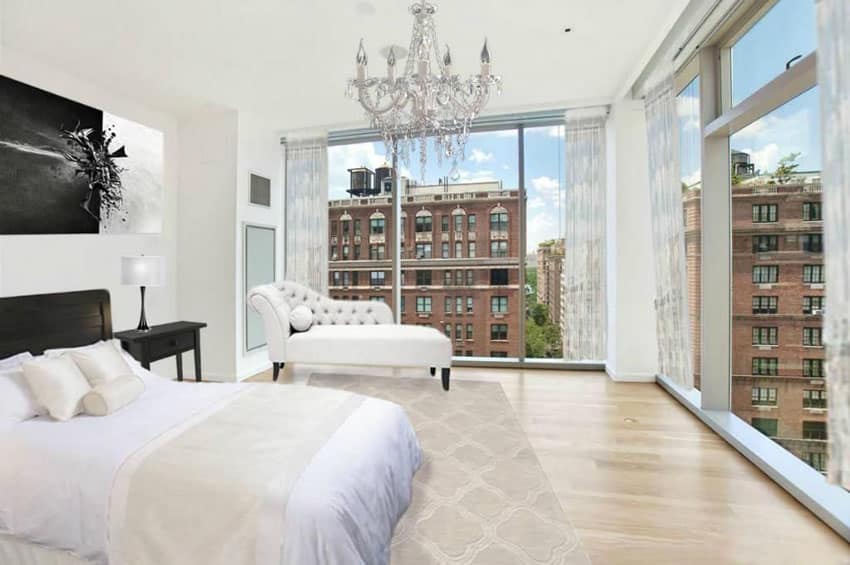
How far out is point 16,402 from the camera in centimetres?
174

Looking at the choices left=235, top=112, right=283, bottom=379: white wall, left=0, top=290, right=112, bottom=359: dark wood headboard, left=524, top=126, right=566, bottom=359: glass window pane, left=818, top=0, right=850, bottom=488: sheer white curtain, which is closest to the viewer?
left=818, top=0, right=850, bottom=488: sheer white curtain

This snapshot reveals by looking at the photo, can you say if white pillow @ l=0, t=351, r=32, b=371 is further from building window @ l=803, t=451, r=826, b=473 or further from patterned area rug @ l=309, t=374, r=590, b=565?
building window @ l=803, t=451, r=826, b=473

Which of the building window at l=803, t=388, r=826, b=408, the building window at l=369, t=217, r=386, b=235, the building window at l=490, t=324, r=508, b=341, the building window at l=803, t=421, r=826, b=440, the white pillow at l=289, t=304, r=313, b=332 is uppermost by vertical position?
the building window at l=369, t=217, r=386, b=235

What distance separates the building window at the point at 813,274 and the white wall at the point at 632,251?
1763 millimetres

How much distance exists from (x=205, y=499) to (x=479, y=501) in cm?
126

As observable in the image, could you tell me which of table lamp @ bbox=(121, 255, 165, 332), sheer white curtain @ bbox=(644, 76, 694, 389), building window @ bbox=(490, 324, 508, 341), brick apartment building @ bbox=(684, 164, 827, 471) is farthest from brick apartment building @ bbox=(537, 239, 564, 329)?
table lamp @ bbox=(121, 255, 165, 332)

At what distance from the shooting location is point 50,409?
5.67 ft

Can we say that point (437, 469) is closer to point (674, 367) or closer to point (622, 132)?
point (674, 367)

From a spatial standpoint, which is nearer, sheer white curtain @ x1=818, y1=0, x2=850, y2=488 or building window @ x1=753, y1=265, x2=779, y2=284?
sheer white curtain @ x1=818, y1=0, x2=850, y2=488

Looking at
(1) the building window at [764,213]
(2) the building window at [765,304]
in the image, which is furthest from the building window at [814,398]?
(1) the building window at [764,213]

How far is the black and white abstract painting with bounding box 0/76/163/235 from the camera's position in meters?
2.78

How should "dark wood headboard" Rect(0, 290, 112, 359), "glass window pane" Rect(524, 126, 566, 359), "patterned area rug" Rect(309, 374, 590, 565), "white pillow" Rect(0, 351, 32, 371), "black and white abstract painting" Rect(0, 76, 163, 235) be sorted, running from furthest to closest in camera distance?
"glass window pane" Rect(524, 126, 566, 359), "black and white abstract painting" Rect(0, 76, 163, 235), "dark wood headboard" Rect(0, 290, 112, 359), "white pillow" Rect(0, 351, 32, 371), "patterned area rug" Rect(309, 374, 590, 565)

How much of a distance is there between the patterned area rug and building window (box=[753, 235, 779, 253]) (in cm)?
194

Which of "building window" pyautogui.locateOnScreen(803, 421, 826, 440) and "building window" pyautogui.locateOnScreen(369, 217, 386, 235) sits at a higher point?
"building window" pyautogui.locateOnScreen(369, 217, 386, 235)
